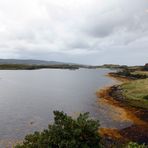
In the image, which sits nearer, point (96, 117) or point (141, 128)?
point (141, 128)

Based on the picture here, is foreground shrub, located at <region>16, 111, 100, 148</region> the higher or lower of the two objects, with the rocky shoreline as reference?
higher

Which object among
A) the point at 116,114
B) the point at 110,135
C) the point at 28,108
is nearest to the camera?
the point at 110,135

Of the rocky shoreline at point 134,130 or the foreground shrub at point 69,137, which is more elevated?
the foreground shrub at point 69,137

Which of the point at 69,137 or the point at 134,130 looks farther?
the point at 134,130

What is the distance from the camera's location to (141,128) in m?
42.3

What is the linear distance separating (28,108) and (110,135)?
27195 millimetres

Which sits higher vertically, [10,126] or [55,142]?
[55,142]

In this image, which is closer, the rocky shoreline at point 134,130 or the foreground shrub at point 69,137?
the foreground shrub at point 69,137

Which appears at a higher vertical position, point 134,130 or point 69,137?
point 69,137

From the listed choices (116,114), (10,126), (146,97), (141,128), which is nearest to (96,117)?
(116,114)

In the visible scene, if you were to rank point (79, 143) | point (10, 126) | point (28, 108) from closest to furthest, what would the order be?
point (79, 143) → point (10, 126) → point (28, 108)

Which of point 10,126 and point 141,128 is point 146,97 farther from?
point 10,126

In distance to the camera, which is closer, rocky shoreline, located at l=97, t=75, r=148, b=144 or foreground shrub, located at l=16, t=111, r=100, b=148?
foreground shrub, located at l=16, t=111, r=100, b=148

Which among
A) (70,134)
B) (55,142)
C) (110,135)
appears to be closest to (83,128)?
(70,134)
